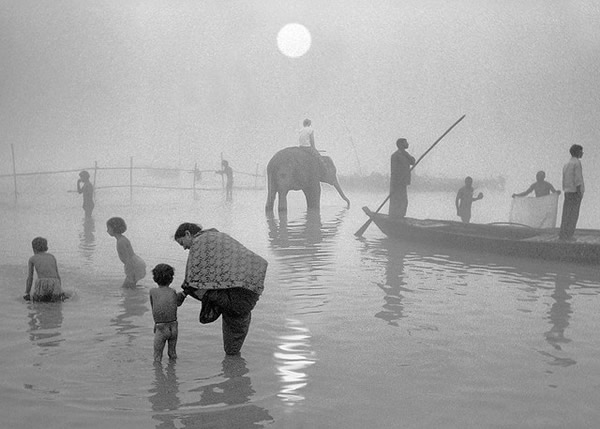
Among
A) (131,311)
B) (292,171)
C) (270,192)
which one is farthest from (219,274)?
(270,192)

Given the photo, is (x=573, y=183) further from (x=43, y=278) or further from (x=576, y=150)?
(x=43, y=278)

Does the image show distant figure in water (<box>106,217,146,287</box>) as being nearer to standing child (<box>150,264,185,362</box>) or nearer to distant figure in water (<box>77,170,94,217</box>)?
standing child (<box>150,264,185,362</box>)

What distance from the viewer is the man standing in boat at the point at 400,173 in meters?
13.8

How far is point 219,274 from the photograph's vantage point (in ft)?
16.2

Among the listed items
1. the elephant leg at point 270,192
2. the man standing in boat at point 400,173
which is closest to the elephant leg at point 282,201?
the elephant leg at point 270,192

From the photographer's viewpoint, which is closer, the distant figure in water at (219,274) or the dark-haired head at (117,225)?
the distant figure in water at (219,274)

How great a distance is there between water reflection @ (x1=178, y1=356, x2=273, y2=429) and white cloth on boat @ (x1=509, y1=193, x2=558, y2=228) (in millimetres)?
9850

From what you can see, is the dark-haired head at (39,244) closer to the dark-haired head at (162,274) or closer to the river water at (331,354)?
the river water at (331,354)

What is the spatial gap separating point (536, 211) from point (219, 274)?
9.93m

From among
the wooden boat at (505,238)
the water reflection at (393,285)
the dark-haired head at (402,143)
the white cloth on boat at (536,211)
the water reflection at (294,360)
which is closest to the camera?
the water reflection at (294,360)

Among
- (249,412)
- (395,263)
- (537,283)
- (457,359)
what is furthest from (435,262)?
(249,412)

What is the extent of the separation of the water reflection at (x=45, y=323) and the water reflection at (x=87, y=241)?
3.41 m

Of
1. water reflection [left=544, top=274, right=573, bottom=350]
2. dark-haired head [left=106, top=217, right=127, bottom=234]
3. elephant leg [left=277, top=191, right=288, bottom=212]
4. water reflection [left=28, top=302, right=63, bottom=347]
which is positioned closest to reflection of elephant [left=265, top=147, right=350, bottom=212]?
elephant leg [left=277, top=191, right=288, bottom=212]

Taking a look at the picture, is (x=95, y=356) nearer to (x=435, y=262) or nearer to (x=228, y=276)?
(x=228, y=276)
